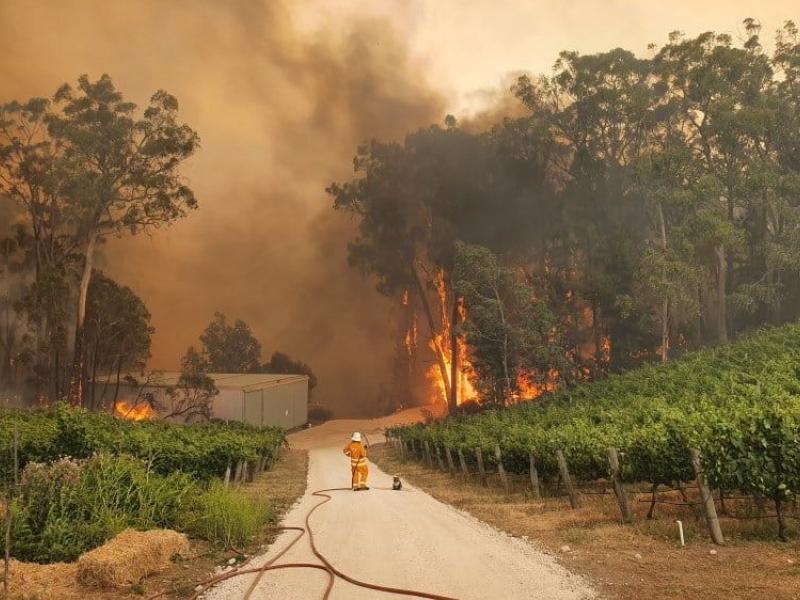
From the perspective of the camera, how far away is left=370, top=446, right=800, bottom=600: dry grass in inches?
335

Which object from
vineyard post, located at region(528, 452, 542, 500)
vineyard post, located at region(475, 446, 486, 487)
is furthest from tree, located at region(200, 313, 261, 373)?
vineyard post, located at region(528, 452, 542, 500)

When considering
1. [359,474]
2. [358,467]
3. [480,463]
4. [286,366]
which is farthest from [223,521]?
[286,366]

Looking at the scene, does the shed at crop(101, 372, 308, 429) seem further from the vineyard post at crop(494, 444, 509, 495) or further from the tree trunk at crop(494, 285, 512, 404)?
the vineyard post at crop(494, 444, 509, 495)

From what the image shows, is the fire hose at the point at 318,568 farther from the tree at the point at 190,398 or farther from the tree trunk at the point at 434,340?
the tree trunk at the point at 434,340

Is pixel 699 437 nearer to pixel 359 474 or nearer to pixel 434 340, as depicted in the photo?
pixel 359 474

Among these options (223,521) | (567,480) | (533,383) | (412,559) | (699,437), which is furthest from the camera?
(533,383)

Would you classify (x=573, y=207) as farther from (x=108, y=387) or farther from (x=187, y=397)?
(x=108, y=387)

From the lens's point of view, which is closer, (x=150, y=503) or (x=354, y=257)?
(x=150, y=503)

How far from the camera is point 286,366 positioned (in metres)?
91.8

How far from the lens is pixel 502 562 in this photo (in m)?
10.2

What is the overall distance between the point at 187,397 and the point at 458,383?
105 feet

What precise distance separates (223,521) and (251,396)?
48.2 m

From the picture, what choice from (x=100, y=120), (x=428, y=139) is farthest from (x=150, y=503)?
(x=428, y=139)

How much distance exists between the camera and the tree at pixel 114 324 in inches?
2217
